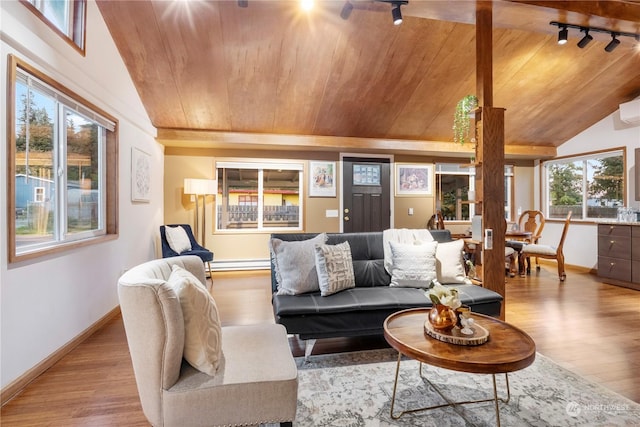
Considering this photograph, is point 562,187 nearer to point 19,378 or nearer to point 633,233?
point 633,233

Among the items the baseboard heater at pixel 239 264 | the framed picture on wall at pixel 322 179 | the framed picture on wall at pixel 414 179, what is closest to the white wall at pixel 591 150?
the framed picture on wall at pixel 414 179

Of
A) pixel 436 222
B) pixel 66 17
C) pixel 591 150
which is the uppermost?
pixel 66 17

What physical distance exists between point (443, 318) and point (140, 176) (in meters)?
4.00

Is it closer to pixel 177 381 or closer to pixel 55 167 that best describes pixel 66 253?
pixel 55 167

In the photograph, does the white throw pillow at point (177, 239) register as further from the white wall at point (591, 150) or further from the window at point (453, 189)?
the white wall at point (591, 150)

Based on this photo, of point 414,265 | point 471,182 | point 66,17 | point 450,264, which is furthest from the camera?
point 471,182

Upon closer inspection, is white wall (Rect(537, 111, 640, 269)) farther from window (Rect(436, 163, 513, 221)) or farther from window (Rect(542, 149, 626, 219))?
window (Rect(436, 163, 513, 221))

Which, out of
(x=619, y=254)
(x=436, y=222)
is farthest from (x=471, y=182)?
(x=619, y=254)

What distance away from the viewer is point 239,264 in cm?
539

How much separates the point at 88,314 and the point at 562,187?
25.2 feet

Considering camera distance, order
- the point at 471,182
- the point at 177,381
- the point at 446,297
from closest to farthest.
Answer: the point at 177,381
the point at 446,297
the point at 471,182

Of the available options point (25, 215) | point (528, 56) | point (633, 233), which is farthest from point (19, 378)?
point (633, 233)

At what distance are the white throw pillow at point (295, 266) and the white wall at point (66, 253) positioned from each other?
1.63 metres

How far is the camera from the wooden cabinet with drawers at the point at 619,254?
411 cm
